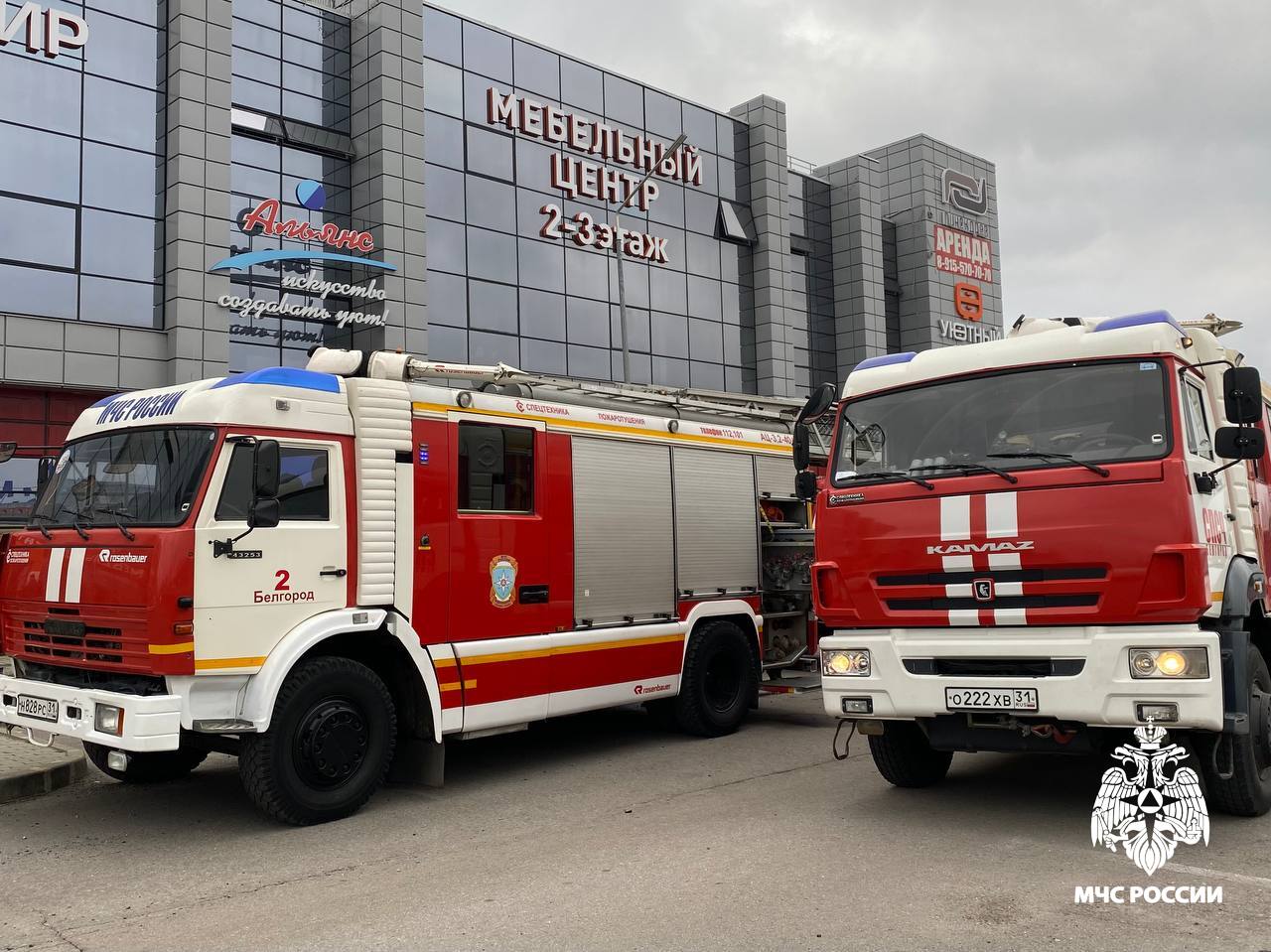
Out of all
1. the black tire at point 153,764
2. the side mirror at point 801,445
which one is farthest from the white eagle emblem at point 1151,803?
the black tire at point 153,764

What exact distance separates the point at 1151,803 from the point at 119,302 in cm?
2105

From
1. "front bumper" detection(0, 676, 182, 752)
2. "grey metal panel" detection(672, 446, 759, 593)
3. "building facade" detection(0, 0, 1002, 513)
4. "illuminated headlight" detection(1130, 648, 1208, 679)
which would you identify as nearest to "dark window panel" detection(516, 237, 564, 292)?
"building facade" detection(0, 0, 1002, 513)

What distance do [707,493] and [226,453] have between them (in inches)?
187

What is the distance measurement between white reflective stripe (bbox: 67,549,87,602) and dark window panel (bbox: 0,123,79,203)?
16.9 metres

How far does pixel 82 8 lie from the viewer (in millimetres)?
21297

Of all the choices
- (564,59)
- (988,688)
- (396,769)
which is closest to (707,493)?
(396,769)

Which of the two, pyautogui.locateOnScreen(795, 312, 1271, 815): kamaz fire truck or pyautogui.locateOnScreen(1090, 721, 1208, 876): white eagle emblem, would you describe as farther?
pyautogui.locateOnScreen(1090, 721, 1208, 876): white eagle emblem

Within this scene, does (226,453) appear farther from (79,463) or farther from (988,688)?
(988,688)

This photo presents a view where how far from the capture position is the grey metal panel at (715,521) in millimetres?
9719

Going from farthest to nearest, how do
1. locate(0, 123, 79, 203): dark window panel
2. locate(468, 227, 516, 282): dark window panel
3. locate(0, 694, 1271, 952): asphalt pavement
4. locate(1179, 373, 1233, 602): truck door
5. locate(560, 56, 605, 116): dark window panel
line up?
locate(560, 56, 605, 116): dark window panel < locate(468, 227, 516, 282): dark window panel < locate(0, 123, 79, 203): dark window panel < locate(1179, 373, 1233, 602): truck door < locate(0, 694, 1271, 952): asphalt pavement

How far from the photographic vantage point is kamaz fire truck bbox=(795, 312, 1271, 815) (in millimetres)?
5422

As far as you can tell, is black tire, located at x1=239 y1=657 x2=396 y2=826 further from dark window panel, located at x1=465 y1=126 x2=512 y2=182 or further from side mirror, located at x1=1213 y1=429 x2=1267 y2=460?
dark window panel, located at x1=465 y1=126 x2=512 y2=182

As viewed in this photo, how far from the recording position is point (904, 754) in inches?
274

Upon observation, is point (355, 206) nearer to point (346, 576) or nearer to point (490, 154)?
point (490, 154)
